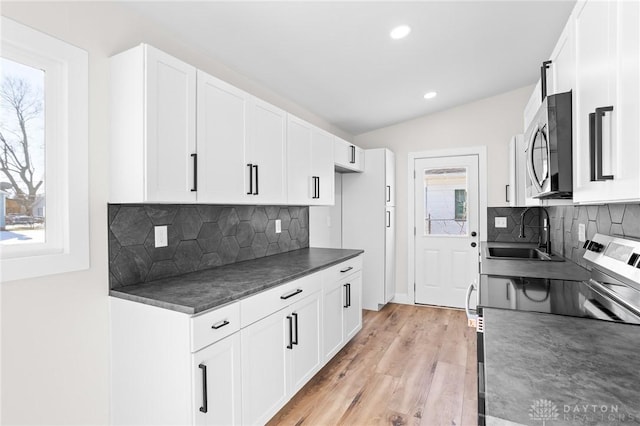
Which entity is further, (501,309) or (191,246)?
(191,246)

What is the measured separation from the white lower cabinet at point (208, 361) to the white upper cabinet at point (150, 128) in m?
0.59

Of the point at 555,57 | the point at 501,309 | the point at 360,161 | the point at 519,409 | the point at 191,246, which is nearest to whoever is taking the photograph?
the point at 519,409

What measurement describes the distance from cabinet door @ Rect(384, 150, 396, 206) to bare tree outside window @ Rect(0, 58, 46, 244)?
11.6ft

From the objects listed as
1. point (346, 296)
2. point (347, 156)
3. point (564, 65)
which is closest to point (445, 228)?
point (347, 156)

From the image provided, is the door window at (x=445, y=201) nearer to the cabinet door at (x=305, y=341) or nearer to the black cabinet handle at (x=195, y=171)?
the cabinet door at (x=305, y=341)

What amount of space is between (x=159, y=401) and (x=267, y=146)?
1.67 m

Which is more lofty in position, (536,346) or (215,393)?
(536,346)

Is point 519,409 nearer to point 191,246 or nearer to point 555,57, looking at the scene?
point 555,57

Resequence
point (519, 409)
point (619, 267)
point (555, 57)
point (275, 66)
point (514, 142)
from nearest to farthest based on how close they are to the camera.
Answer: point (519, 409) < point (619, 267) < point (555, 57) < point (275, 66) < point (514, 142)

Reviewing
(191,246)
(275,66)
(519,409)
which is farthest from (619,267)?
(275,66)

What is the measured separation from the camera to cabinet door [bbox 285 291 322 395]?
2236mm

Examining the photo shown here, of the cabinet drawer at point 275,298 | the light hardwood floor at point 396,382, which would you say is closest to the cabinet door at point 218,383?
the cabinet drawer at point 275,298

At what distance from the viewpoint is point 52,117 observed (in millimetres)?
1607

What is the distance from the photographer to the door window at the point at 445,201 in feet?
14.8
